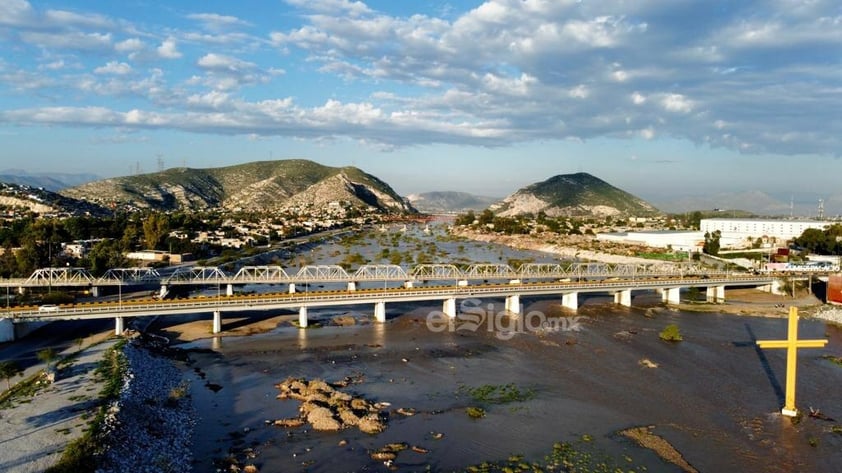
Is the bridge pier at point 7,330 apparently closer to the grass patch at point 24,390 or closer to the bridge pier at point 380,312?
the grass patch at point 24,390

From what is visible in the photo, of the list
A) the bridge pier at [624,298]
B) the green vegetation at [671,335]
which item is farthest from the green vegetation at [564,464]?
the bridge pier at [624,298]

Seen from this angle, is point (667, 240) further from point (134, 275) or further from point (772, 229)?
point (134, 275)

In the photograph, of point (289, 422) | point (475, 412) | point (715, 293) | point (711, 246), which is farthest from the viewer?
point (711, 246)

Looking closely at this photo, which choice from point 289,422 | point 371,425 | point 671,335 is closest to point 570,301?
point 671,335

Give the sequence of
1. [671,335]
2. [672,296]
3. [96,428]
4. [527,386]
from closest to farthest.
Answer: [96,428] → [527,386] → [671,335] → [672,296]

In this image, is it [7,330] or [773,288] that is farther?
[773,288]

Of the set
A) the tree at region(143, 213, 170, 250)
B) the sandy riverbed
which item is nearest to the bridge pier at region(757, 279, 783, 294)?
the sandy riverbed

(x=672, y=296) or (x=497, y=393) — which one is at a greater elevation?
(x=672, y=296)
